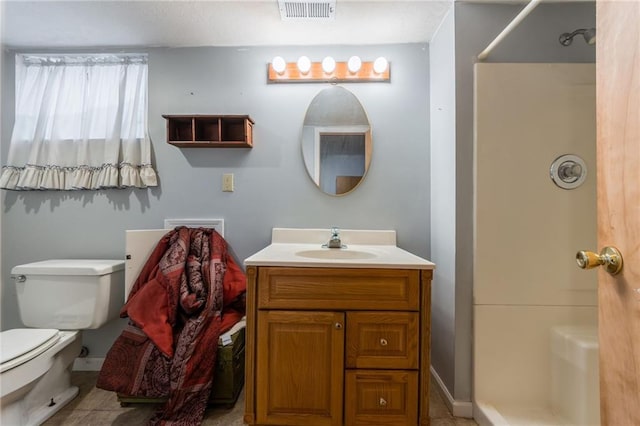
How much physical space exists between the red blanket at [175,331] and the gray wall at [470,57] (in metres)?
1.12

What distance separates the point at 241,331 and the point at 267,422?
42cm

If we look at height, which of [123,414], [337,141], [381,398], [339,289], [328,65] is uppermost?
[328,65]

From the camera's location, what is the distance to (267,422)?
118 cm

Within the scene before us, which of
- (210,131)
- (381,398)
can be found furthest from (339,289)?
(210,131)

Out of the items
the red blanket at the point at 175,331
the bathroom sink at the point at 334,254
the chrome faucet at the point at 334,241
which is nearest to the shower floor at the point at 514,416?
the bathroom sink at the point at 334,254

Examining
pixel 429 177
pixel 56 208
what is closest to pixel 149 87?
pixel 56 208

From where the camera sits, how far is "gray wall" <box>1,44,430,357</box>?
1.74 metres

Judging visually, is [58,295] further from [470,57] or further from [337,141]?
[470,57]

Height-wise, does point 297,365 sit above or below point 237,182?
below

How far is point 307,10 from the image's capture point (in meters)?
1.45

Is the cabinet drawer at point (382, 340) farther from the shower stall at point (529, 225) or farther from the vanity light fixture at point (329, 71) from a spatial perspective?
the vanity light fixture at point (329, 71)

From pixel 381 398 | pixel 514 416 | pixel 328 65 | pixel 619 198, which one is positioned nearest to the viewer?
pixel 619 198

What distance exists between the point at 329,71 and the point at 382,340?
1458mm

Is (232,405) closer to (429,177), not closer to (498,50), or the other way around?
(429,177)
